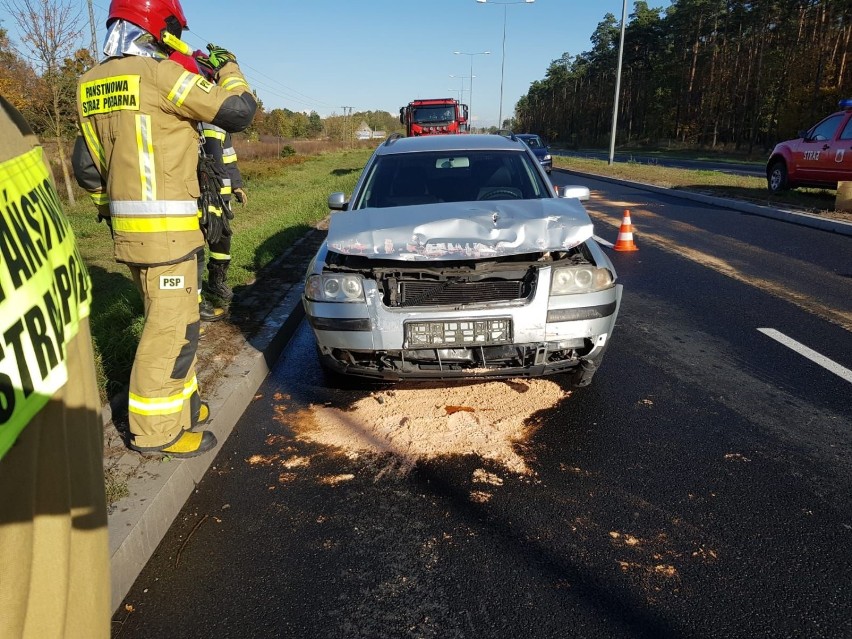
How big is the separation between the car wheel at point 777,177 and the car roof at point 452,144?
11.6 m

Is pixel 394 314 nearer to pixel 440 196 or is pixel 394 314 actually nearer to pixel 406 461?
pixel 406 461

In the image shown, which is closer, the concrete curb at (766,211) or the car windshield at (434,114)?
the concrete curb at (766,211)

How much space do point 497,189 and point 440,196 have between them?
47cm

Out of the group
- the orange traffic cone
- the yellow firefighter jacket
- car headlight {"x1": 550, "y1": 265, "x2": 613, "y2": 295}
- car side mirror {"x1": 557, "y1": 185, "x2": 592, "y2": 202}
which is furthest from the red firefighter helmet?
the orange traffic cone

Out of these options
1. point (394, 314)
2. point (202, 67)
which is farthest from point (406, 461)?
point (202, 67)

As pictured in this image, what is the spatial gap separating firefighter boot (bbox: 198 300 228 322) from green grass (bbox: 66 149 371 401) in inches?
20.1

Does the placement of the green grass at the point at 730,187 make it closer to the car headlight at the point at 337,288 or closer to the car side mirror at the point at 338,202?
the car side mirror at the point at 338,202

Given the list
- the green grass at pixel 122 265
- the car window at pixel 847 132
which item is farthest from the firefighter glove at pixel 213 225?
the car window at pixel 847 132

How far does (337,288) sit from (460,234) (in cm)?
81

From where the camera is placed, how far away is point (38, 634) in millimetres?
1006

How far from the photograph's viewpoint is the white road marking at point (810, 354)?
4.37 metres

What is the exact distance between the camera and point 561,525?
8.91ft

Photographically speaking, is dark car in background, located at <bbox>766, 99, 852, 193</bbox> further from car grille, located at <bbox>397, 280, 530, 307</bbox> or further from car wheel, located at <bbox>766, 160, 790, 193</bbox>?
car grille, located at <bbox>397, 280, 530, 307</bbox>

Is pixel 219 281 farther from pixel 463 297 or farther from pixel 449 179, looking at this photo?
pixel 463 297
